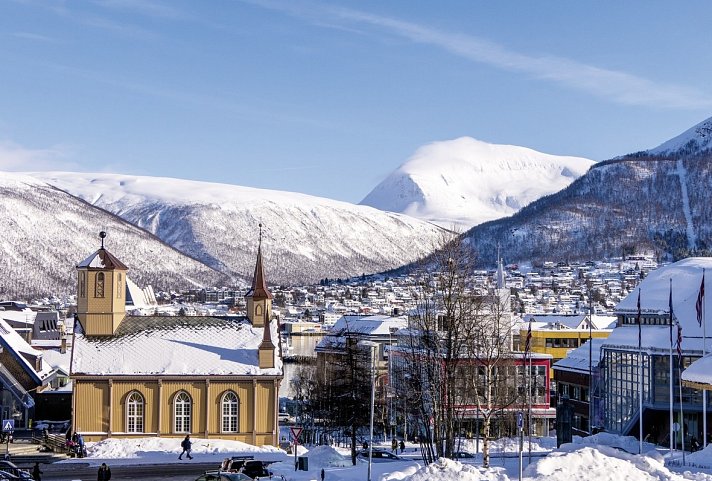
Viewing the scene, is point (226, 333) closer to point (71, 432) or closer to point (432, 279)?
point (71, 432)

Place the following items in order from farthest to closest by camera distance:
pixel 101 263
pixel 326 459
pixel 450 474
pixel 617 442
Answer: pixel 101 263
pixel 617 442
pixel 326 459
pixel 450 474

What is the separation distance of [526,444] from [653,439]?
7.81m

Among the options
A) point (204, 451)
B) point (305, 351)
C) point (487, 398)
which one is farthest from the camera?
point (305, 351)

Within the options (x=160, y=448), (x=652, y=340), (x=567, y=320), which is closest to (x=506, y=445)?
(x=652, y=340)

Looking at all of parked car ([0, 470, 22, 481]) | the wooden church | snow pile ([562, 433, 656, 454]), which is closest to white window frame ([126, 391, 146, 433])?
the wooden church

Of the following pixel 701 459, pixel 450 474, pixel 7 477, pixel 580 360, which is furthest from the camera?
pixel 580 360

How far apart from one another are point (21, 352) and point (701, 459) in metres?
48.8

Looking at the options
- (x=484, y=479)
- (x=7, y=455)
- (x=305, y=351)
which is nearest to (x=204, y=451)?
(x=7, y=455)

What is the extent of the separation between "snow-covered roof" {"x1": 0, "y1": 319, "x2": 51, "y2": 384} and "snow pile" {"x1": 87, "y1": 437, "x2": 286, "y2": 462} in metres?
13.0

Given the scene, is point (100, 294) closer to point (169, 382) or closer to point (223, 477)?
point (169, 382)

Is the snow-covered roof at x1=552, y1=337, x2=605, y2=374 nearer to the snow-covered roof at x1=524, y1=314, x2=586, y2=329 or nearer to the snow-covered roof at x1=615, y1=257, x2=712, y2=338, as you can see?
the snow-covered roof at x1=615, y1=257, x2=712, y2=338

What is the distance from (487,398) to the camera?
4544 centimetres

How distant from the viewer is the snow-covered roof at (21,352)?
71562 millimetres

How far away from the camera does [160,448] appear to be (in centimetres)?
5934
